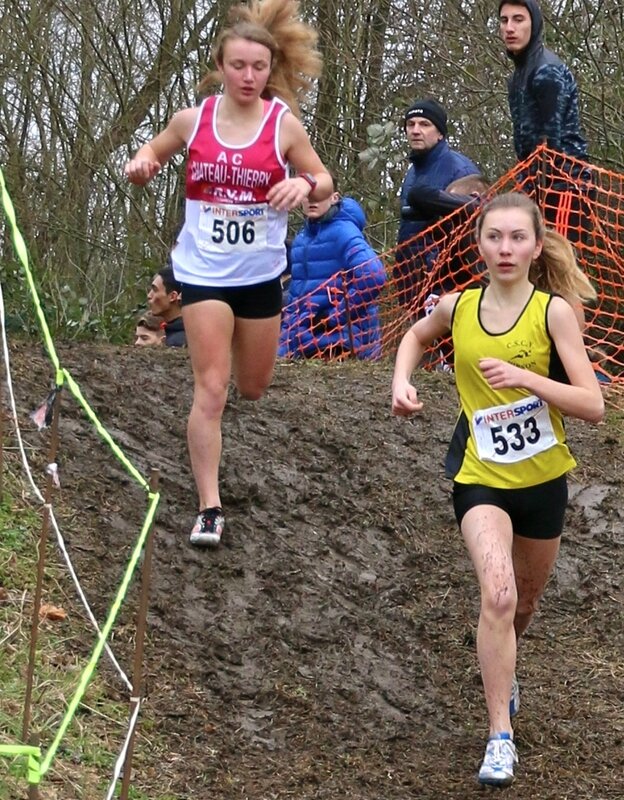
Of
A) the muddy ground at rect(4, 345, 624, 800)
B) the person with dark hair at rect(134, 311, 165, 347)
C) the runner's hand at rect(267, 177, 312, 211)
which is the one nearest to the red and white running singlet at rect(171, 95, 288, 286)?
the runner's hand at rect(267, 177, 312, 211)

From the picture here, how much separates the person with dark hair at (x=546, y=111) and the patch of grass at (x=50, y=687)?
451 centimetres

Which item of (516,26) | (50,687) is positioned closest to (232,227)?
(50,687)

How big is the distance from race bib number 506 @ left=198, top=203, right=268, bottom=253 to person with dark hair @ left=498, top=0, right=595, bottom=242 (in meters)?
3.37

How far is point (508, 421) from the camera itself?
4340mm

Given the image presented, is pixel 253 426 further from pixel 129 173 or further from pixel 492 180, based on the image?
pixel 492 180

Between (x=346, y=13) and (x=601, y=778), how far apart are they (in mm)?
11168

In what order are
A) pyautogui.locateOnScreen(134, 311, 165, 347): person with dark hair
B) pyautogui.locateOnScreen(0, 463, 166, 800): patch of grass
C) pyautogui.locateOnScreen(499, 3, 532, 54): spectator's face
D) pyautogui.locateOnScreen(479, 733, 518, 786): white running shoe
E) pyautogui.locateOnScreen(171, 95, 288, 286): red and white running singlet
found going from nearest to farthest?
pyautogui.locateOnScreen(0, 463, 166, 800): patch of grass < pyautogui.locateOnScreen(479, 733, 518, 786): white running shoe < pyautogui.locateOnScreen(171, 95, 288, 286): red and white running singlet < pyautogui.locateOnScreen(499, 3, 532, 54): spectator's face < pyautogui.locateOnScreen(134, 311, 165, 347): person with dark hair

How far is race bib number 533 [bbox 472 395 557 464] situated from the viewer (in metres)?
4.33

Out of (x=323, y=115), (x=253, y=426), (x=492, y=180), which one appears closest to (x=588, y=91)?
(x=492, y=180)

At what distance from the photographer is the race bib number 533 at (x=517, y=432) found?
4.33 meters

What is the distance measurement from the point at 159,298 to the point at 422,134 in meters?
2.02

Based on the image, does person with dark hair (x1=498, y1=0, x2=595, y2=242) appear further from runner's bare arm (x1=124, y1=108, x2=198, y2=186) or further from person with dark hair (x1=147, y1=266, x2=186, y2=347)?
runner's bare arm (x1=124, y1=108, x2=198, y2=186)

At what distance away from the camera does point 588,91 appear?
1184 cm

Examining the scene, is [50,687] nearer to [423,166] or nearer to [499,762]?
[499,762]
